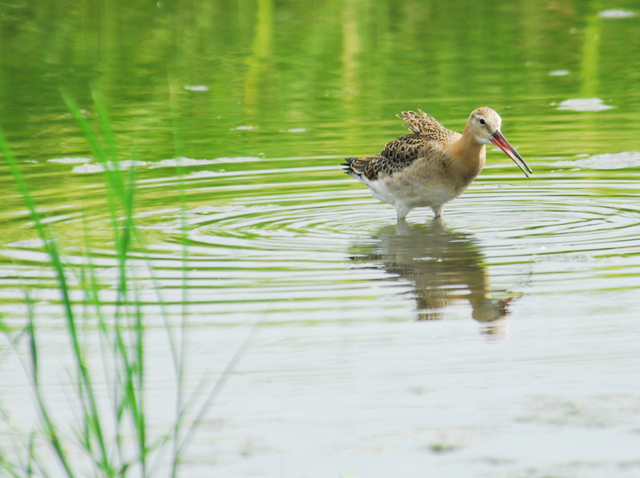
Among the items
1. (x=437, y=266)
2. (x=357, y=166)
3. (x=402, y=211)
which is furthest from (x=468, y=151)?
(x=437, y=266)

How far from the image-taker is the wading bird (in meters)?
8.52

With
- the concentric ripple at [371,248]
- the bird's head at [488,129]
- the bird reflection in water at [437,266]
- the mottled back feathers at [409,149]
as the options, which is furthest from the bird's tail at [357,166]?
the bird's head at [488,129]

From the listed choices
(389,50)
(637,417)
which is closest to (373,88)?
(389,50)

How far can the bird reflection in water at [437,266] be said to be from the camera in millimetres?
5930

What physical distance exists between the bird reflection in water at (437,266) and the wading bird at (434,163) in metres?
0.28

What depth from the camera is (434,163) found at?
8.82m

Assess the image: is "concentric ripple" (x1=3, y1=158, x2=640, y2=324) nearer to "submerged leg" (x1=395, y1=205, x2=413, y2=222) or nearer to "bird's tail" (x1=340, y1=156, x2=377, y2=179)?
"submerged leg" (x1=395, y1=205, x2=413, y2=222)

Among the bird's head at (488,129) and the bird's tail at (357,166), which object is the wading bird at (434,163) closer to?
the bird's head at (488,129)

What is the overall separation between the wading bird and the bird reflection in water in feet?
A: 0.92

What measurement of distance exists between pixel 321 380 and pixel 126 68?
586 inches

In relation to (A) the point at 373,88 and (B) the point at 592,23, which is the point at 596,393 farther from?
(B) the point at 592,23

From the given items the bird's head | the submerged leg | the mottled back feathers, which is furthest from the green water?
the bird's head

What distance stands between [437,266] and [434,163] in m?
1.90

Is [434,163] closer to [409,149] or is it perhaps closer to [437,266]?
[409,149]
